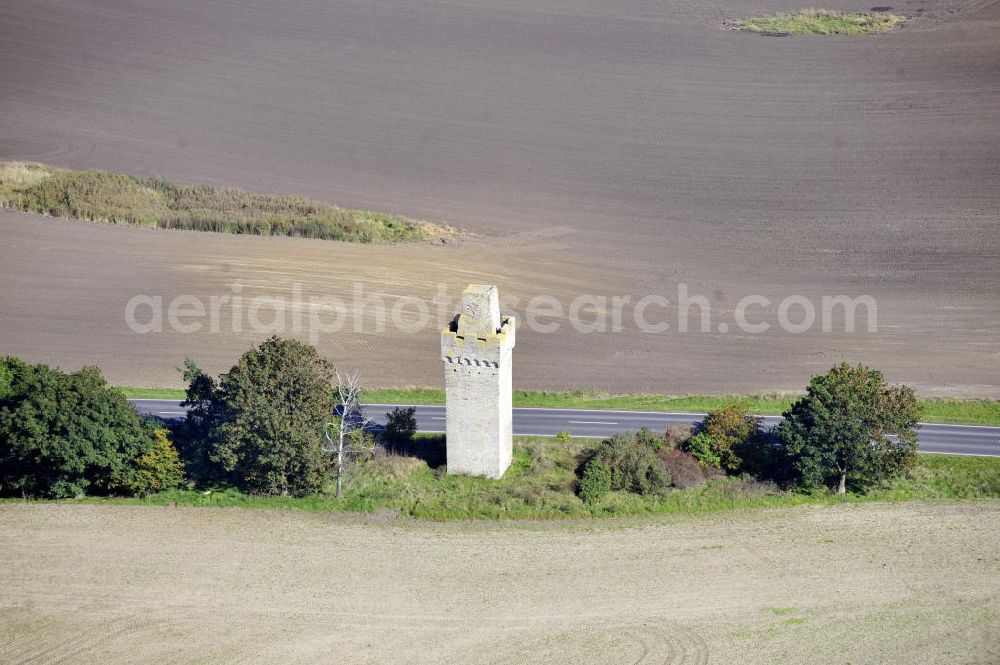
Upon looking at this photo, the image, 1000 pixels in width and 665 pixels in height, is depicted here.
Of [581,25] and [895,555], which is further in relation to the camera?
[581,25]

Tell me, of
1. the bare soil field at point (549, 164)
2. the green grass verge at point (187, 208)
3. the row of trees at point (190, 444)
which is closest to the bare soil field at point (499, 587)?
the row of trees at point (190, 444)

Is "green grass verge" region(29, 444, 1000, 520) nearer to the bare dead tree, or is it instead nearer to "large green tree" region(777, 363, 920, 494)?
the bare dead tree

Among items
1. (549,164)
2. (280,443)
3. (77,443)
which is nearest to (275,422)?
(280,443)

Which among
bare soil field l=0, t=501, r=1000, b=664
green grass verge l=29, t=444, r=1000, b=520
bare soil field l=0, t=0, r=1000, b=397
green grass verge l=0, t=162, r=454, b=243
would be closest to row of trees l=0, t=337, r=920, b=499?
green grass verge l=29, t=444, r=1000, b=520

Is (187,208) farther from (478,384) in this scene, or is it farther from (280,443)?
(478,384)

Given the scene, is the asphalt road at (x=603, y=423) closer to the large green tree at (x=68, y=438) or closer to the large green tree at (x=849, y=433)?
the large green tree at (x=849, y=433)

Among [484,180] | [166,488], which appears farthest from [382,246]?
[166,488]

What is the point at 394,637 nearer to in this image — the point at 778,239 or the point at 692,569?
the point at 692,569
